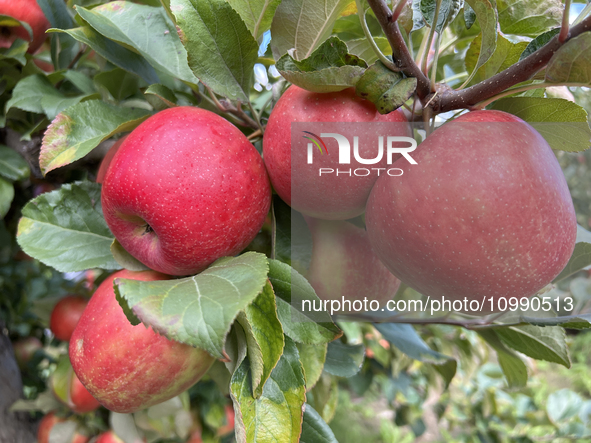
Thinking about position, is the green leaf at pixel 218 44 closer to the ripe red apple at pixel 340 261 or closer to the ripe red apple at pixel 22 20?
the ripe red apple at pixel 340 261

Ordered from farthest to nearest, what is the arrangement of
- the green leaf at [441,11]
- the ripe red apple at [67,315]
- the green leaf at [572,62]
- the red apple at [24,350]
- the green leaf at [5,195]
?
the red apple at [24,350], the ripe red apple at [67,315], the green leaf at [5,195], the green leaf at [441,11], the green leaf at [572,62]

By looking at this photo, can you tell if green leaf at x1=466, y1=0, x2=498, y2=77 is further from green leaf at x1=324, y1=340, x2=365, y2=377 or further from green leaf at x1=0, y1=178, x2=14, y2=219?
green leaf at x1=0, y1=178, x2=14, y2=219

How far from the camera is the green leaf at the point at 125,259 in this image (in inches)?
22.0

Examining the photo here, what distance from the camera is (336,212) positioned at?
493mm

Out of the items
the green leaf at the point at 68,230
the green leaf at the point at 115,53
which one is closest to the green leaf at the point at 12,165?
the green leaf at the point at 68,230

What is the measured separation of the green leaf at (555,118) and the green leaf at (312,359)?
384 mm

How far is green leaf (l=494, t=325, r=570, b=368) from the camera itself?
0.59 m

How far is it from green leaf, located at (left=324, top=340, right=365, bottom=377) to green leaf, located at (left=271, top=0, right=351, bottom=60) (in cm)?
51

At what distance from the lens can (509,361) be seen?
0.77 m

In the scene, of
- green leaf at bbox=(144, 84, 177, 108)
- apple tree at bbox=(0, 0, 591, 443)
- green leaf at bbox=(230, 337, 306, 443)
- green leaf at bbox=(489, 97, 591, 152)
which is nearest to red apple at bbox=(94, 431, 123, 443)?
apple tree at bbox=(0, 0, 591, 443)

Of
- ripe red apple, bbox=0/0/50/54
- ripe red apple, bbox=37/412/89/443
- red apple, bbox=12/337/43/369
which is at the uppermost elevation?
ripe red apple, bbox=0/0/50/54

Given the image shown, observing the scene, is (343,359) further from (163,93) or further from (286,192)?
(163,93)

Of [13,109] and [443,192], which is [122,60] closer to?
[13,109]

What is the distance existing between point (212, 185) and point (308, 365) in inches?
11.3
